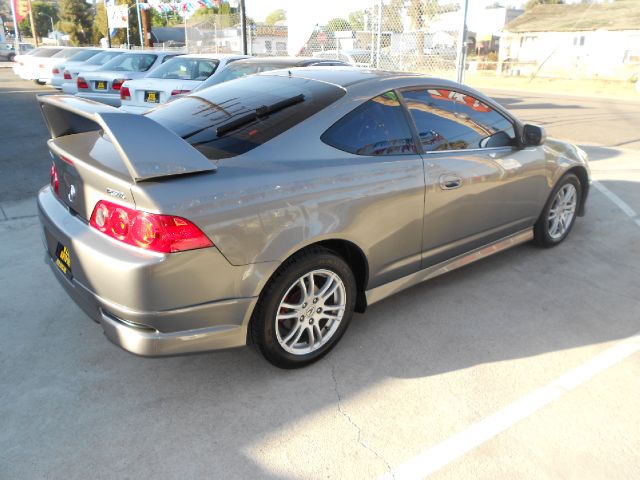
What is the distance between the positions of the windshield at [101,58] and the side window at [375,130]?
47.8 feet

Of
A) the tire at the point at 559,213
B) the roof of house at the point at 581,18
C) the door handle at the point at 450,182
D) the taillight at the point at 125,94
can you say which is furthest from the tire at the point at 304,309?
the roof of house at the point at 581,18

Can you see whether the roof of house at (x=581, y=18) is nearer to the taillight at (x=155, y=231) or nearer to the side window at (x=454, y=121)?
the side window at (x=454, y=121)

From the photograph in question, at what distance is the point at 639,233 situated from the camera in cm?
520

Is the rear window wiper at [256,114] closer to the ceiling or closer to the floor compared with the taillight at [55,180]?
closer to the ceiling

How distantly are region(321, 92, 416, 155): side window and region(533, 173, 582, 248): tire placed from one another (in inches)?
75.9

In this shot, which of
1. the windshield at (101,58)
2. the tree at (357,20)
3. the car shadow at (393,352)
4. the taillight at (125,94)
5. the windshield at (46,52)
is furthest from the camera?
the windshield at (46,52)

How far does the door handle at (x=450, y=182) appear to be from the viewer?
3.35m

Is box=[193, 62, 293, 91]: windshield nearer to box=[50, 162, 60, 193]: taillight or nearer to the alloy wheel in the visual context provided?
box=[50, 162, 60, 193]: taillight

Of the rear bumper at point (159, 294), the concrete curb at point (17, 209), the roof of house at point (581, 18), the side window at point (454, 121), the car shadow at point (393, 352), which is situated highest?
the roof of house at point (581, 18)

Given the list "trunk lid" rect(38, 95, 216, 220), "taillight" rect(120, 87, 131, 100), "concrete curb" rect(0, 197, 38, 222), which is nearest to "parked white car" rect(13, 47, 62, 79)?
"taillight" rect(120, 87, 131, 100)

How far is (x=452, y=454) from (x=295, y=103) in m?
2.05

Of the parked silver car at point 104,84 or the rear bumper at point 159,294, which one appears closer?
the rear bumper at point 159,294

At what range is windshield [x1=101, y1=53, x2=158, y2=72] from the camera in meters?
12.4

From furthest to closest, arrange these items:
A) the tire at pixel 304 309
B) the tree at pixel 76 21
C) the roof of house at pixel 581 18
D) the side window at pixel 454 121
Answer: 1. the tree at pixel 76 21
2. the roof of house at pixel 581 18
3. the side window at pixel 454 121
4. the tire at pixel 304 309
